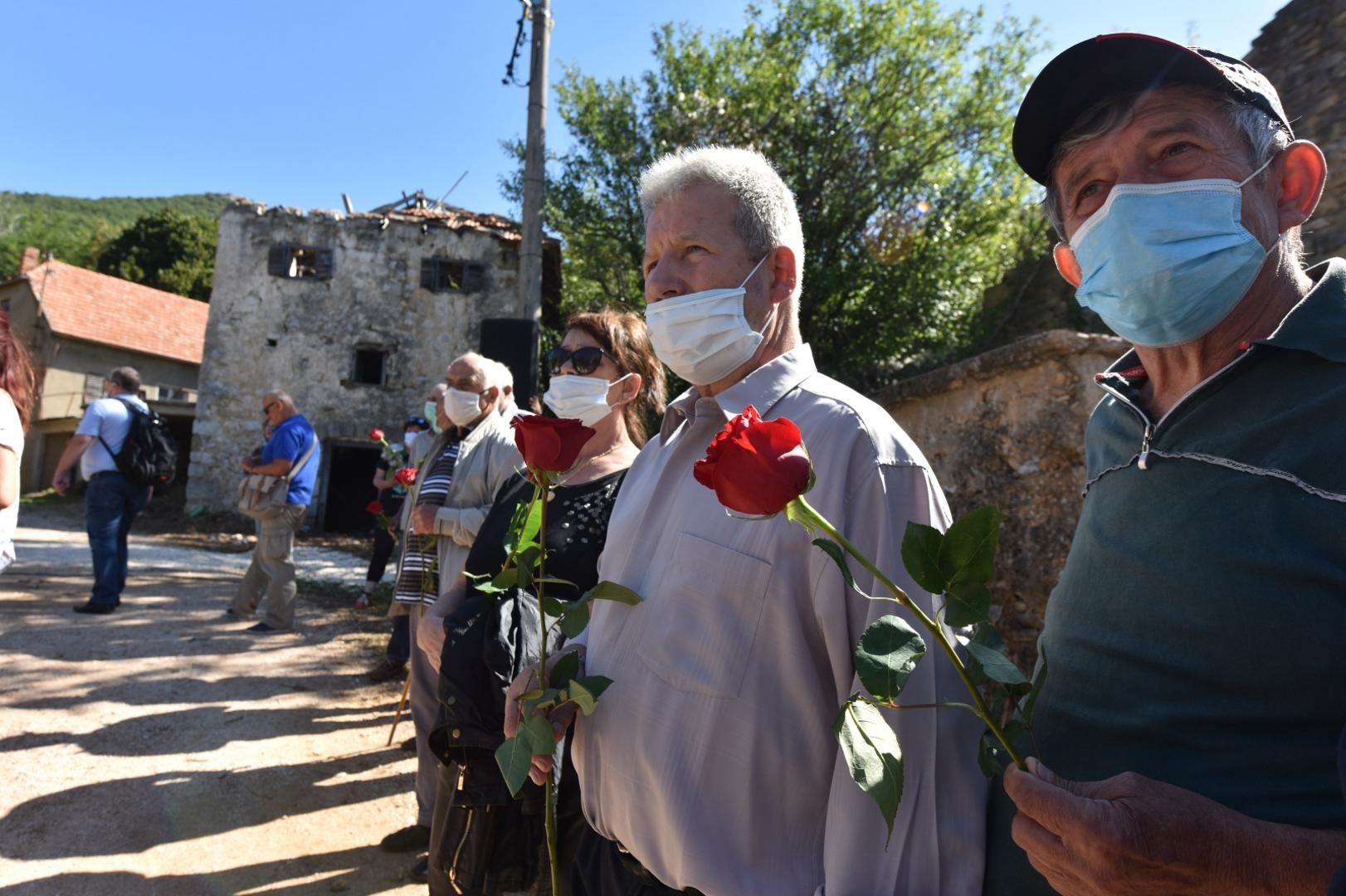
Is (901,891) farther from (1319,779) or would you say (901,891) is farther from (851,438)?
(851,438)

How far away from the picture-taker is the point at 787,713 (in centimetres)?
125

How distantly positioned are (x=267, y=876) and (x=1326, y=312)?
385cm

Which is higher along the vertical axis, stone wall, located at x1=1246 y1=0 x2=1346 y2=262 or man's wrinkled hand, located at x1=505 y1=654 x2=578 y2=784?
stone wall, located at x1=1246 y1=0 x2=1346 y2=262

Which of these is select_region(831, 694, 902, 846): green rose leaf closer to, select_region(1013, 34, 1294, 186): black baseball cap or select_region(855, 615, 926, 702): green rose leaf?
select_region(855, 615, 926, 702): green rose leaf

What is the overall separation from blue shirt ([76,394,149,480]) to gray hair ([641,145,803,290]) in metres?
6.75

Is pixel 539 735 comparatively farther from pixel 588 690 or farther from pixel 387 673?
pixel 387 673

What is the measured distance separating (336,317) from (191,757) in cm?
1506

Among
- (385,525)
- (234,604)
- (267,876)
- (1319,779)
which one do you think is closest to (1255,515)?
(1319,779)

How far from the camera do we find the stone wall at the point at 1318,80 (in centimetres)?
589

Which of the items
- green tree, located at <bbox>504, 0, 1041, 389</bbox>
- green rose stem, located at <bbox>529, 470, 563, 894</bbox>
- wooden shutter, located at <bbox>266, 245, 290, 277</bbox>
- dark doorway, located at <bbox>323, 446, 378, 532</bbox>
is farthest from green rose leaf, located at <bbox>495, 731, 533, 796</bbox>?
dark doorway, located at <bbox>323, 446, 378, 532</bbox>

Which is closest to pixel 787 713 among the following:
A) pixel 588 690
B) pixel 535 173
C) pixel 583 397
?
pixel 588 690

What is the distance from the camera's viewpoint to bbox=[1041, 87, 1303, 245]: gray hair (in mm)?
1142

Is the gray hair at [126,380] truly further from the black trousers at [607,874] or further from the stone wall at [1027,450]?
the black trousers at [607,874]

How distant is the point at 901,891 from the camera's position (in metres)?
1.10
